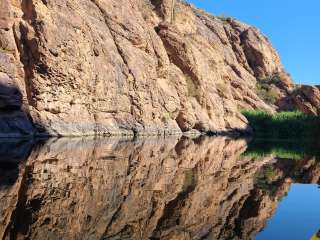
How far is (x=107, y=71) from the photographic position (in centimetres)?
4838

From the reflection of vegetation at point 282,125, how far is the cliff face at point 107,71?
5.13 metres

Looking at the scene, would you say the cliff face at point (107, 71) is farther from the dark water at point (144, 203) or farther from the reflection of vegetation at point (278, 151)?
the dark water at point (144, 203)

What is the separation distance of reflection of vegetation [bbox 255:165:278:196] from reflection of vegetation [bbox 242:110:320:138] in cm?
6542

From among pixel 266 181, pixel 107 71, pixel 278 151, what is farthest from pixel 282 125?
pixel 266 181

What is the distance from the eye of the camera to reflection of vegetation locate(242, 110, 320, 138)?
84.9m

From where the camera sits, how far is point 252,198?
1280 cm

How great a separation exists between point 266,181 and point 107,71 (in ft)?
112

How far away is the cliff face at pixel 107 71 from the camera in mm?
36656

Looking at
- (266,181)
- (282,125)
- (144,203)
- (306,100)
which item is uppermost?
(306,100)

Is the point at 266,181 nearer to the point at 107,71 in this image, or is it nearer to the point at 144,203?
the point at 144,203

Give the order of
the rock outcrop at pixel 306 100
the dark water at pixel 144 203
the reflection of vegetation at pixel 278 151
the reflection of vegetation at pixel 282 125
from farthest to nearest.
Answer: the rock outcrop at pixel 306 100 < the reflection of vegetation at pixel 282 125 < the reflection of vegetation at pixel 278 151 < the dark water at pixel 144 203

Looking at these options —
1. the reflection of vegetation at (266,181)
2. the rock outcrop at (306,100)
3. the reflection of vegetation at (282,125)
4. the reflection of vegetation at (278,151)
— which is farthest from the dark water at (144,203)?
the rock outcrop at (306,100)

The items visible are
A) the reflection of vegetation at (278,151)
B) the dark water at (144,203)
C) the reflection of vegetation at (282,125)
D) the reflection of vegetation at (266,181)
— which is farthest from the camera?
the reflection of vegetation at (282,125)

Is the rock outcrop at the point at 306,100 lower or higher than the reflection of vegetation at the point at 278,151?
higher
